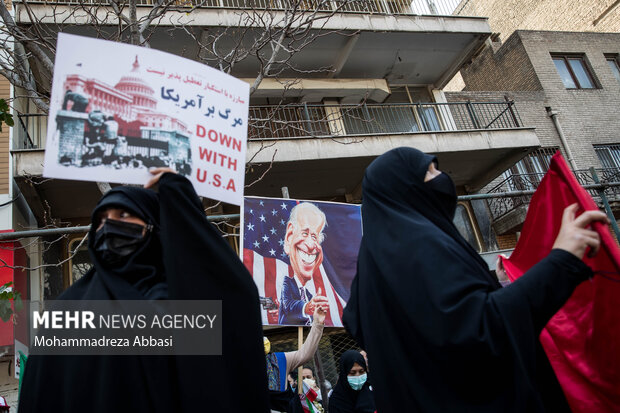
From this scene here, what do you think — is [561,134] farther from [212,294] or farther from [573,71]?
[212,294]

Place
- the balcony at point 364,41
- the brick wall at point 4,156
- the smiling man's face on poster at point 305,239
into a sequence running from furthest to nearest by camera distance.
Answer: the balcony at point 364,41 → the brick wall at point 4,156 → the smiling man's face on poster at point 305,239

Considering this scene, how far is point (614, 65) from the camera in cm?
1638

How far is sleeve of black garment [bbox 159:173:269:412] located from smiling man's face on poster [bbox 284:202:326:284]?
9.11ft

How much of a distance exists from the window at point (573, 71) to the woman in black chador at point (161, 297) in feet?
54.6

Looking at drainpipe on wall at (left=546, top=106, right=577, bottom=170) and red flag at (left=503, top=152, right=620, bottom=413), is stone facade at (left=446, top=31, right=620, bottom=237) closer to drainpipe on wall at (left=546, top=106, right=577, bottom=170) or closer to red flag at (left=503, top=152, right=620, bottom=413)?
drainpipe on wall at (left=546, top=106, right=577, bottom=170)

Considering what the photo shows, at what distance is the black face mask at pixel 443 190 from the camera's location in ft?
5.79

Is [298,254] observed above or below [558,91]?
below

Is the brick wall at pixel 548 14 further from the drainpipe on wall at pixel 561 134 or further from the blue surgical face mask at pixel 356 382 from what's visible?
the blue surgical face mask at pixel 356 382

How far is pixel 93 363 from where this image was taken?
5.35 ft

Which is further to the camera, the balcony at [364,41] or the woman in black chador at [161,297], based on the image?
the balcony at [364,41]

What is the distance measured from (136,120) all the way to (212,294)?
807 mm

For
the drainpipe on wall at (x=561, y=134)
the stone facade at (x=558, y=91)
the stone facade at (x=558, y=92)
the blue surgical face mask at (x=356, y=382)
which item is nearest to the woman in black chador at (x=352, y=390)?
the blue surgical face mask at (x=356, y=382)

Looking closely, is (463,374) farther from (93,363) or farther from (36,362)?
(36,362)

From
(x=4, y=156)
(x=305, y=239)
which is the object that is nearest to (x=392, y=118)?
(x=305, y=239)
